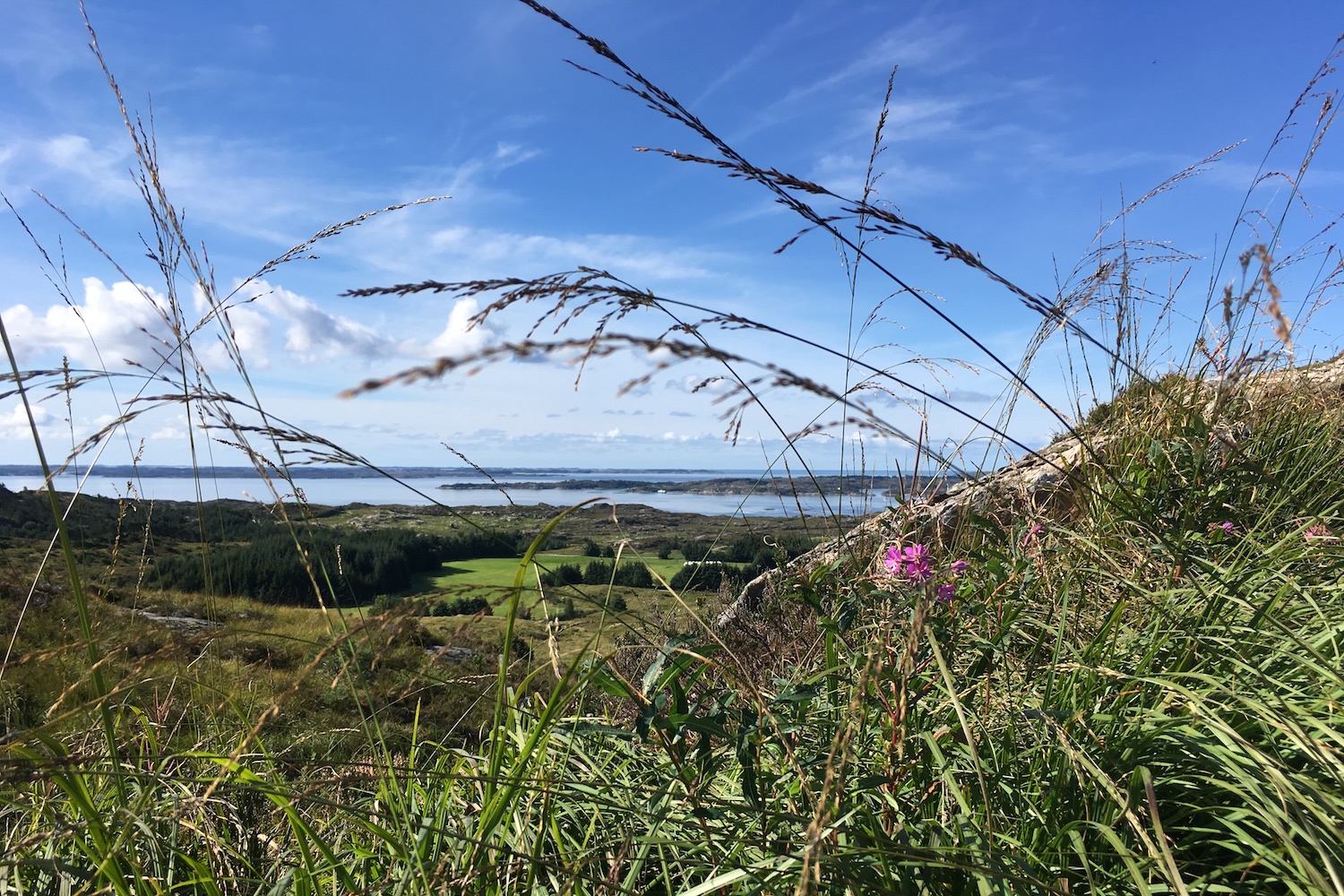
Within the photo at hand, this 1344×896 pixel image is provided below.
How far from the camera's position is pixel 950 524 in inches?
148

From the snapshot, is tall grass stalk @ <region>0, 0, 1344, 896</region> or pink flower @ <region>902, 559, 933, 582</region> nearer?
tall grass stalk @ <region>0, 0, 1344, 896</region>

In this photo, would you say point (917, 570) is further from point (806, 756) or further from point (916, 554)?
point (806, 756)

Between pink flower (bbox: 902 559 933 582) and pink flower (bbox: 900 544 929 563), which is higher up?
pink flower (bbox: 900 544 929 563)

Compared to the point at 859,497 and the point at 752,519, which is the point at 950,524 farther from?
the point at 752,519

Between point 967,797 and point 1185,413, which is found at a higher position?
point 1185,413

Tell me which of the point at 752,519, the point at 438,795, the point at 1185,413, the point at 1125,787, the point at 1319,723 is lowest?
the point at 438,795

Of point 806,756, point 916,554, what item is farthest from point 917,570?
point 806,756

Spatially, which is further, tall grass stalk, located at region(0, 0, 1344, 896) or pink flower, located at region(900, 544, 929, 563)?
pink flower, located at region(900, 544, 929, 563)

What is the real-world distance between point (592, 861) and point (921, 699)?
0.59 meters

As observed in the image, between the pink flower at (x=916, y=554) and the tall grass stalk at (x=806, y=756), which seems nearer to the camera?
the tall grass stalk at (x=806, y=756)

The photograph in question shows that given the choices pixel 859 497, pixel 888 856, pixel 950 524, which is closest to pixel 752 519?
pixel 859 497

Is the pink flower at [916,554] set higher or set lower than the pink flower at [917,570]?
higher

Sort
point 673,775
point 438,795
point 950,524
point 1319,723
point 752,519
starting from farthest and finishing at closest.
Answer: point 950,524
point 752,519
point 438,795
point 673,775
point 1319,723

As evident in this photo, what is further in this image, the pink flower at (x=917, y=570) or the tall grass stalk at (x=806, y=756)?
the pink flower at (x=917, y=570)
